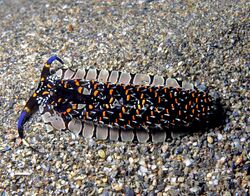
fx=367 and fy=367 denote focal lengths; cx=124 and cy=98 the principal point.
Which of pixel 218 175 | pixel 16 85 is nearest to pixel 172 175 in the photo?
pixel 218 175

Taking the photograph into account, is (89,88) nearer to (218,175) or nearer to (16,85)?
(16,85)

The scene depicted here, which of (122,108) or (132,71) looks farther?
(132,71)

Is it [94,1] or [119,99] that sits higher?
[94,1]

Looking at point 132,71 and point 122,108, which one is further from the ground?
point 132,71
